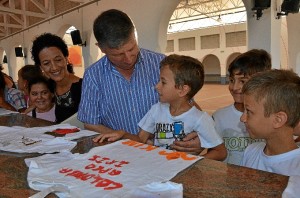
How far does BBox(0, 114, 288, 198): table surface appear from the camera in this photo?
26.8 inches

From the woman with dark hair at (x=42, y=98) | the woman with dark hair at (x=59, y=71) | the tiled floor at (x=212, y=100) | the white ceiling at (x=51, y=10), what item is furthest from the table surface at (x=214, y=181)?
the white ceiling at (x=51, y=10)

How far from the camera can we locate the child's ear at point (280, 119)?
3.59 ft

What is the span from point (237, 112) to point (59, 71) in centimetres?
120

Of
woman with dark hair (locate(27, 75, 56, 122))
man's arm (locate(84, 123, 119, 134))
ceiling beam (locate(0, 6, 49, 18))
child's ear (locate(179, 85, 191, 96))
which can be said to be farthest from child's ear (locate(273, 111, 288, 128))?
ceiling beam (locate(0, 6, 49, 18))

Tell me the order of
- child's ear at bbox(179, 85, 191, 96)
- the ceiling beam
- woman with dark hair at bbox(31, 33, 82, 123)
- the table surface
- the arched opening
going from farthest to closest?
1. the arched opening
2. the ceiling beam
3. woman with dark hair at bbox(31, 33, 82, 123)
4. child's ear at bbox(179, 85, 191, 96)
5. the table surface

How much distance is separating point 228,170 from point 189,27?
59.2 ft

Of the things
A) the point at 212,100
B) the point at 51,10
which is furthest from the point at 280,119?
the point at 212,100

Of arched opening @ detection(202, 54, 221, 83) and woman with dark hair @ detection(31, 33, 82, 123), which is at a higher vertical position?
arched opening @ detection(202, 54, 221, 83)

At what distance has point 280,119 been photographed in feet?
3.60

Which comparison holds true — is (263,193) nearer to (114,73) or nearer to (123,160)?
(123,160)

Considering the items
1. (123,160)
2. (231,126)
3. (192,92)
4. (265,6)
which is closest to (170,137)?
(192,92)

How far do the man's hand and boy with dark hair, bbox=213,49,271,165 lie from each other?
1.14 ft

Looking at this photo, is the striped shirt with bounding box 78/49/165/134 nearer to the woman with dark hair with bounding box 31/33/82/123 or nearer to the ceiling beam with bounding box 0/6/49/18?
the woman with dark hair with bounding box 31/33/82/123

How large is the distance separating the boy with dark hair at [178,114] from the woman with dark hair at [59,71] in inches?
31.3
